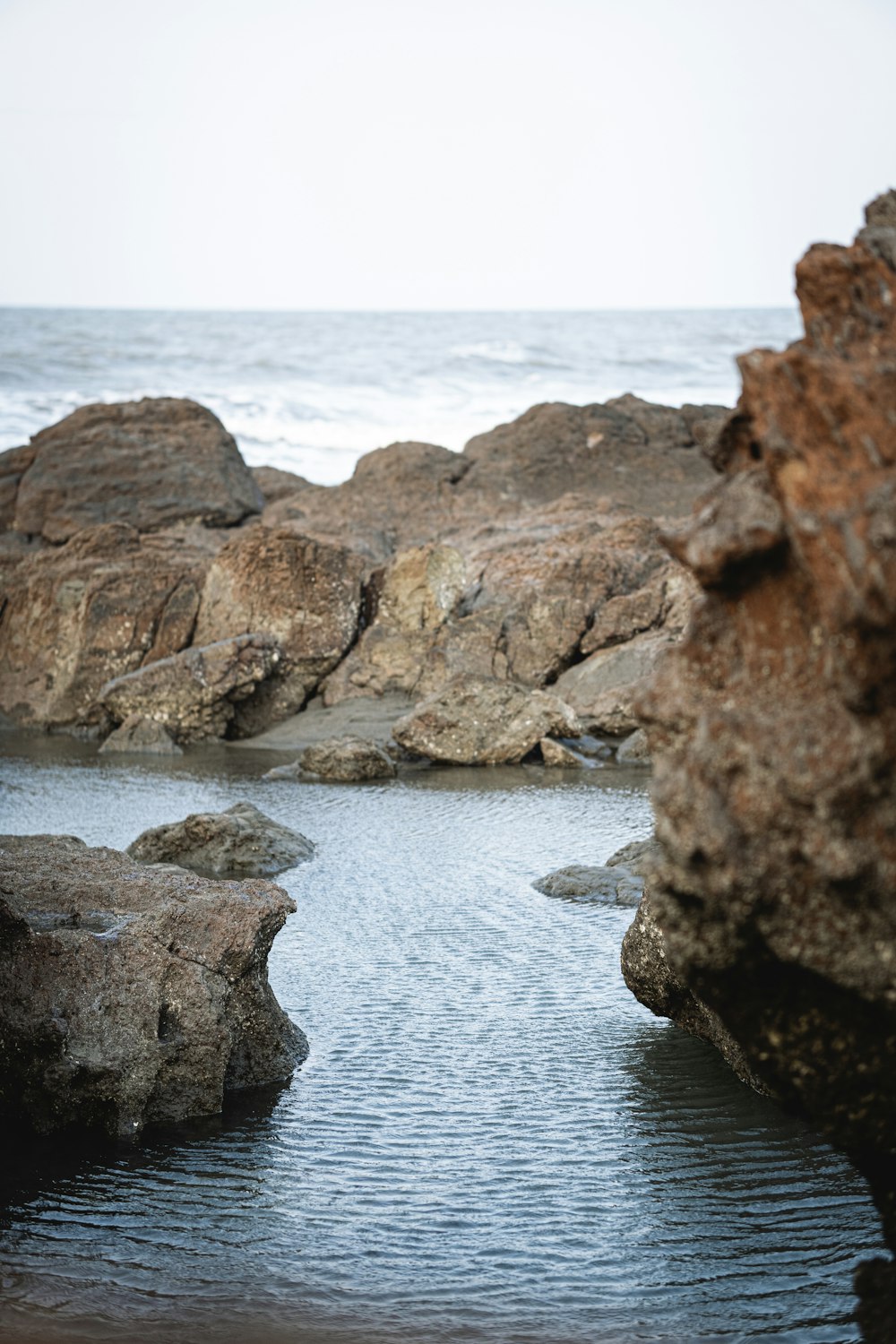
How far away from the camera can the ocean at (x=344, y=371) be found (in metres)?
49.0

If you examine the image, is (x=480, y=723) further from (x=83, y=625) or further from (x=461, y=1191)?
(x=461, y=1191)

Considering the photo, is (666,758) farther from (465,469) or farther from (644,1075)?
(465,469)

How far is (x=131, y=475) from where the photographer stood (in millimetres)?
24953

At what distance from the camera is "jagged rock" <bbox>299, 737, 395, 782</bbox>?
14750 mm

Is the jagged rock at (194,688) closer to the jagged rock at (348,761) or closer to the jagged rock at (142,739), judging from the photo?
the jagged rock at (142,739)

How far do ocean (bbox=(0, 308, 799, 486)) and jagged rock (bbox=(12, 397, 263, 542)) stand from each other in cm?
1659

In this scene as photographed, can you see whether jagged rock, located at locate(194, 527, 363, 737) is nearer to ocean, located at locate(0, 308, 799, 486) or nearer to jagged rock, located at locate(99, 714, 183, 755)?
jagged rock, located at locate(99, 714, 183, 755)

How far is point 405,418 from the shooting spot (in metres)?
51.9

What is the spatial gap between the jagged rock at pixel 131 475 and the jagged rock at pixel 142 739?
7.64 metres

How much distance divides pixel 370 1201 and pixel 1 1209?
129 cm

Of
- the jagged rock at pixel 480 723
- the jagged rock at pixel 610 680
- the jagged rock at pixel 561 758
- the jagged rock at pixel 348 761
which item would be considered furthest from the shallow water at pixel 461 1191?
the jagged rock at pixel 610 680

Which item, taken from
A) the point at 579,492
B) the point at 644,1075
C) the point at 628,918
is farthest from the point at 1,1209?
the point at 579,492

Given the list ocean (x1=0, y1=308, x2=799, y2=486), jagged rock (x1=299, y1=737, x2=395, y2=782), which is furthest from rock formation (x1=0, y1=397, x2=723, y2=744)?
ocean (x1=0, y1=308, x2=799, y2=486)

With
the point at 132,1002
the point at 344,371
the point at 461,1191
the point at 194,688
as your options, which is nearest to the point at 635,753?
the point at 194,688
